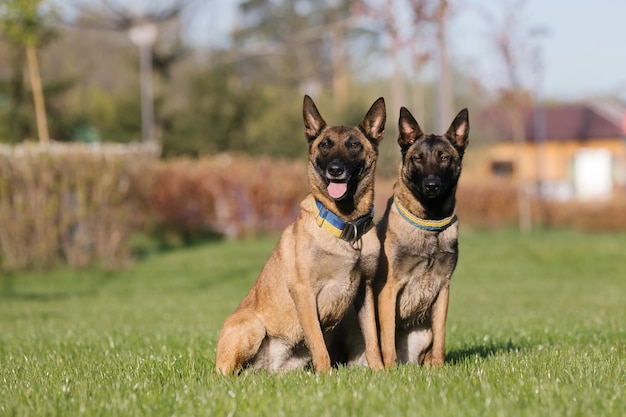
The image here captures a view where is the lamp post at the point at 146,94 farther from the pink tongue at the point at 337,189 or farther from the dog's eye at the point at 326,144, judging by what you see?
the pink tongue at the point at 337,189

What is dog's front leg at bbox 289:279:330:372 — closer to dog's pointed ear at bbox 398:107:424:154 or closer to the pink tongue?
the pink tongue

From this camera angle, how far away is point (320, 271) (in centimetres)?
586

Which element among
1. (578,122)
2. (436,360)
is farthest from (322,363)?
(578,122)

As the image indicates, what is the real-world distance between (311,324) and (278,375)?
421 mm

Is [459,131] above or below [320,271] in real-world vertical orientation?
above

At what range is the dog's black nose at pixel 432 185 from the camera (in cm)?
619

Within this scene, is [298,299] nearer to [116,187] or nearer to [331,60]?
[116,187]

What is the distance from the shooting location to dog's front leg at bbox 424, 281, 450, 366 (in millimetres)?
6398

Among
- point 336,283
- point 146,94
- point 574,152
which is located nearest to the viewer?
point 336,283

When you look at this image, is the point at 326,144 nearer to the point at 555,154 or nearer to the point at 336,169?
the point at 336,169

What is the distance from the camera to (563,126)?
5806 centimetres

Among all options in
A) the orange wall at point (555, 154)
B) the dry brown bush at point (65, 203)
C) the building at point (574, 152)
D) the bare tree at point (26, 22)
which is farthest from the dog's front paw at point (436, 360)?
the orange wall at point (555, 154)

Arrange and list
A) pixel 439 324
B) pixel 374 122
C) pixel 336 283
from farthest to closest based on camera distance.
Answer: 1. pixel 439 324
2. pixel 374 122
3. pixel 336 283

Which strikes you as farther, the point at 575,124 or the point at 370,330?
the point at 575,124
